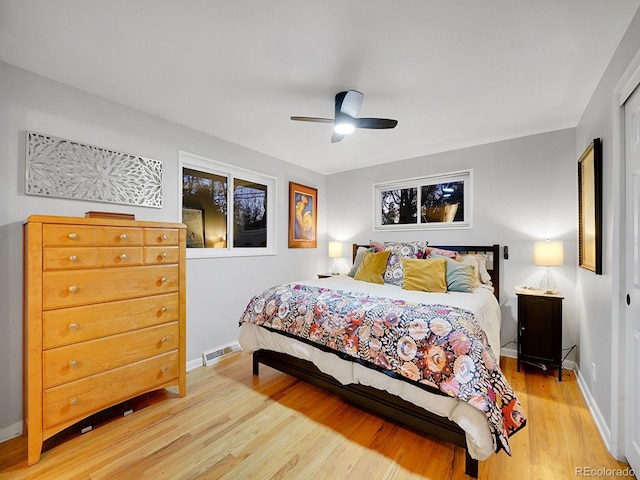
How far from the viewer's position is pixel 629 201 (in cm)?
160

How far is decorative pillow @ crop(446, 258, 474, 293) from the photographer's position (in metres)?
2.73

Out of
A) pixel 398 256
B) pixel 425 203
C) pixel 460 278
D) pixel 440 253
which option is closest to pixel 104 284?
pixel 398 256

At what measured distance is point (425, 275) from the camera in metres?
2.81

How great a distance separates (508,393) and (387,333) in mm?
692

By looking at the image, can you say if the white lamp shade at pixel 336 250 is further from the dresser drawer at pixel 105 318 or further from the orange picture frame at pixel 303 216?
the dresser drawer at pixel 105 318

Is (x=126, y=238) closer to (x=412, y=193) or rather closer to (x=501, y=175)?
(x=412, y=193)

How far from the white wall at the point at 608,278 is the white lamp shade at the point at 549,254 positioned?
40 cm

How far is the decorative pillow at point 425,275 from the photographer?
2734 millimetres

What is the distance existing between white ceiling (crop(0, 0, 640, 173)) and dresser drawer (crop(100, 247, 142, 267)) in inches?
49.7

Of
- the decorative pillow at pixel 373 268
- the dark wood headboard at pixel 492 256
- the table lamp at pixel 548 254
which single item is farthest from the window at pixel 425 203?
the decorative pillow at pixel 373 268

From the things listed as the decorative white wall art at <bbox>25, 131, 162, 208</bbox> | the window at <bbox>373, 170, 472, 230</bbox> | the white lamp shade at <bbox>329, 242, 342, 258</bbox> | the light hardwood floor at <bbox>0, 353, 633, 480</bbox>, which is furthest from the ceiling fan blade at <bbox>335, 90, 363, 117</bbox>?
the white lamp shade at <bbox>329, 242, 342, 258</bbox>

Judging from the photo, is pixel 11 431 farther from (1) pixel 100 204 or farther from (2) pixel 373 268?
(2) pixel 373 268

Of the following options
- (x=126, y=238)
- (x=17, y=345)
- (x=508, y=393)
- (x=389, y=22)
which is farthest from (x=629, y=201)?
(x=17, y=345)

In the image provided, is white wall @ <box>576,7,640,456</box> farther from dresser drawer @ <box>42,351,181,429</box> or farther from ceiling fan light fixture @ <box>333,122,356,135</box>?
dresser drawer @ <box>42,351,181,429</box>
